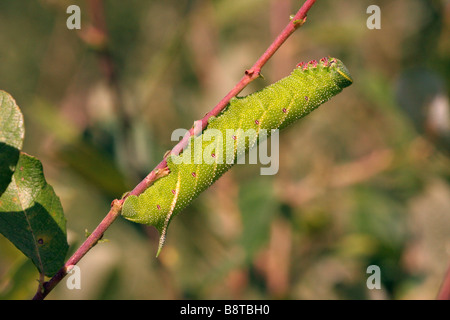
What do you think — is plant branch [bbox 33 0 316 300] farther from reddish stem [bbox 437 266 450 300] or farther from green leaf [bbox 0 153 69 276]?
reddish stem [bbox 437 266 450 300]

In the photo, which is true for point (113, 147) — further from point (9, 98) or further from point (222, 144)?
point (9, 98)

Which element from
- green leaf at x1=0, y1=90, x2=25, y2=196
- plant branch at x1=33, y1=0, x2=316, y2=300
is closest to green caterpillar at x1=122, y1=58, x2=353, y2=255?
plant branch at x1=33, y1=0, x2=316, y2=300

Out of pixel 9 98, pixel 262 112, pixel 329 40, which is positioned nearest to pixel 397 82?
pixel 329 40

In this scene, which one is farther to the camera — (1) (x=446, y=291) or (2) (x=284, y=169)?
(2) (x=284, y=169)

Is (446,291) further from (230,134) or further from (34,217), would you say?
(34,217)

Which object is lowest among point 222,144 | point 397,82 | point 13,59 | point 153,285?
point 153,285

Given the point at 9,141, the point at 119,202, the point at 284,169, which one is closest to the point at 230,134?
the point at 119,202

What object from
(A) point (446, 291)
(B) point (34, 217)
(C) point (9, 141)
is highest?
(C) point (9, 141)

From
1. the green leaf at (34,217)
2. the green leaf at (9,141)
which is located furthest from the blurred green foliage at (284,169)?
the green leaf at (9,141)
